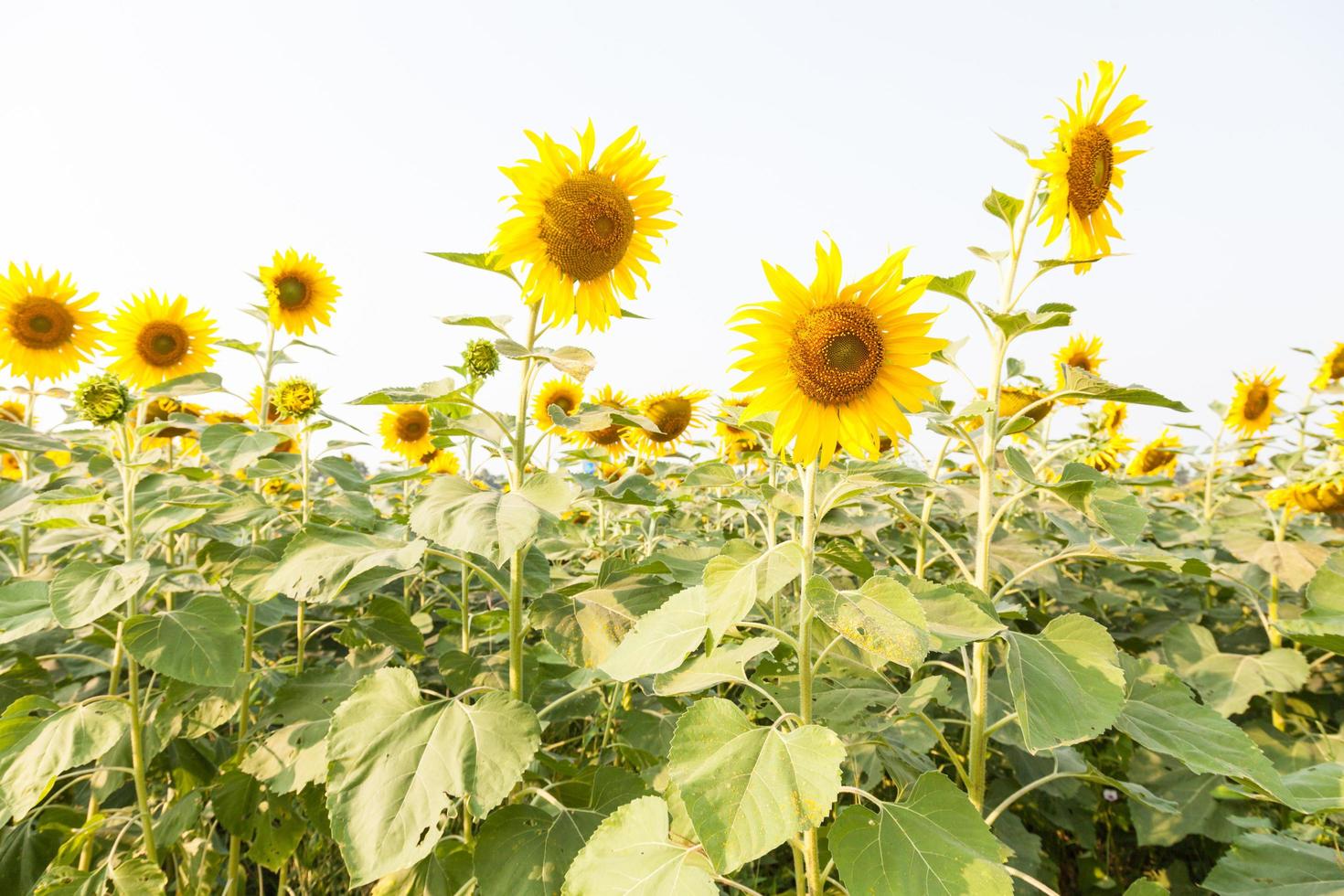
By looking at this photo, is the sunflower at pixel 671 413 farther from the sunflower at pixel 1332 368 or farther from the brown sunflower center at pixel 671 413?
the sunflower at pixel 1332 368

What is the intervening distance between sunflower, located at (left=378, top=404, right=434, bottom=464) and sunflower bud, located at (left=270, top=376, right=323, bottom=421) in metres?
1.62

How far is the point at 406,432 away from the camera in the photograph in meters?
5.17

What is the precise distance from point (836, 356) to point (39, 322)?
15.2 ft

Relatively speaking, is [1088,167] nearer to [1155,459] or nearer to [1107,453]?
[1107,453]

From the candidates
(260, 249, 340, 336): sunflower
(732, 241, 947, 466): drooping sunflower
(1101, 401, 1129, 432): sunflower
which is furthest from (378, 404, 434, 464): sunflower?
(1101, 401, 1129, 432): sunflower

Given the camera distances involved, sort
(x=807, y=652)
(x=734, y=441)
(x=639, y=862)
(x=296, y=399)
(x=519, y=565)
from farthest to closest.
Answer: (x=734, y=441) < (x=296, y=399) < (x=519, y=565) < (x=807, y=652) < (x=639, y=862)

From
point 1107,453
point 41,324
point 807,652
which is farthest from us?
point 1107,453

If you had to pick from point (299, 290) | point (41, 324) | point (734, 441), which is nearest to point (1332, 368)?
point (734, 441)

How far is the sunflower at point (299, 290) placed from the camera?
167 inches

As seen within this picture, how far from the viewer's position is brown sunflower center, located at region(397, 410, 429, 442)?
4910mm

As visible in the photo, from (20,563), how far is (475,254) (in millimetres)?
2972

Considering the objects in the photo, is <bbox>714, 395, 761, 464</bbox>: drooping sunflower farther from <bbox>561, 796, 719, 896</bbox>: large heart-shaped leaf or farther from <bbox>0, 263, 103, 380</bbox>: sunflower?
<bbox>0, 263, 103, 380</bbox>: sunflower

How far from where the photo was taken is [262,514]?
2.54 m

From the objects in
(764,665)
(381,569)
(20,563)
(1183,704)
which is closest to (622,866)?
(764,665)
